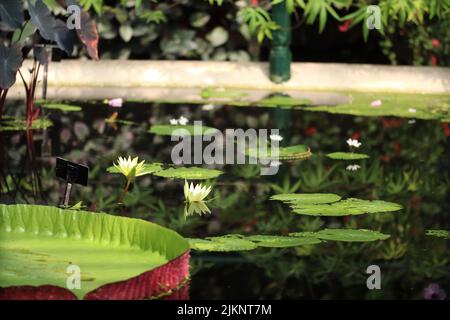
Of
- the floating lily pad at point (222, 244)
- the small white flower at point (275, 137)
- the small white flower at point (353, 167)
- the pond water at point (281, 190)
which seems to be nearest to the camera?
the pond water at point (281, 190)

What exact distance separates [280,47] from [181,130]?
226cm

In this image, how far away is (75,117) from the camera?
7535 mm

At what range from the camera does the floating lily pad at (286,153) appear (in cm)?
616

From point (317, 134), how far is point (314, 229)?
2.40 metres

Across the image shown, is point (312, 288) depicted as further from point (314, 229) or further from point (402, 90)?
point (402, 90)

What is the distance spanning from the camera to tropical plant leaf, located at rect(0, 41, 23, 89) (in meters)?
5.34

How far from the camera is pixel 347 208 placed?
16.3 feet

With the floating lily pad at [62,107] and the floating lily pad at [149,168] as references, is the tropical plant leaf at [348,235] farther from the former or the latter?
the floating lily pad at [62,107]

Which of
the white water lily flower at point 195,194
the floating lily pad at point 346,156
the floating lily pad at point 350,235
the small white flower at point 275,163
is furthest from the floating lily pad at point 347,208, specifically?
the floating lily pad at point 346,156

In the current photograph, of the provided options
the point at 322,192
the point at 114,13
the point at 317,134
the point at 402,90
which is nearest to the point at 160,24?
the point at 114,13

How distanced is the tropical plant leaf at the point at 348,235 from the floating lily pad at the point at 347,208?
27cm

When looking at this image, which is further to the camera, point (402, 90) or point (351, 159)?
point (402, 90)

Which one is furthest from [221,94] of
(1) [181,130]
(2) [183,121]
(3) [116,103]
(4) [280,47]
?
(1) [181,130]

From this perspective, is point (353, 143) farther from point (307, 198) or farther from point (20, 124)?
point (20, 124)
